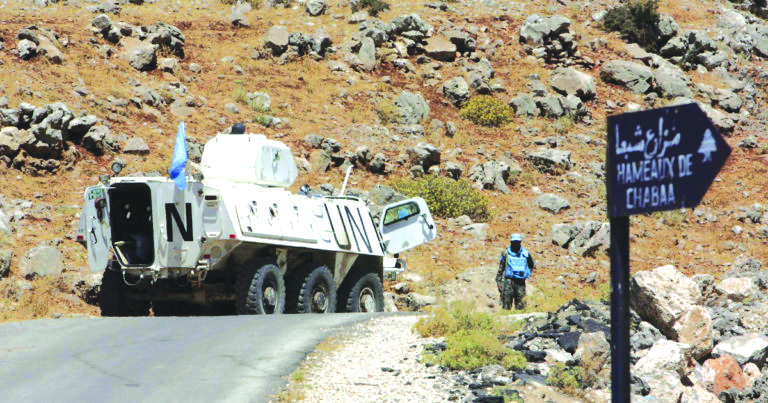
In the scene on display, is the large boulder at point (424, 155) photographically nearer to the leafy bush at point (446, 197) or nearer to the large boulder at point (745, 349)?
the leafy bush at point (446, 197)

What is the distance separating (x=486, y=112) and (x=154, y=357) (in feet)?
84.5

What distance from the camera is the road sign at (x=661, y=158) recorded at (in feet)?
15.9

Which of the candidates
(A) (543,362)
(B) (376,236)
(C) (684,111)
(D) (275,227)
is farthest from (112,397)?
(B) (376,236)

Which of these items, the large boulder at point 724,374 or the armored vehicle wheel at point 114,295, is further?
the armored vehicle wheel at point 114,295

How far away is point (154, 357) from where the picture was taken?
11414mm

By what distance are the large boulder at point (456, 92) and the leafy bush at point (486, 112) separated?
384 millimetres

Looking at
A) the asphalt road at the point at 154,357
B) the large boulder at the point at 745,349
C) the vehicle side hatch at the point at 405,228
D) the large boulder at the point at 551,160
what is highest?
the large boulder at the point at 551,160

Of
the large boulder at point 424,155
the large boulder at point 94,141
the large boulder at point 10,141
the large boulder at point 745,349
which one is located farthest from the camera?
the large boulder at point 424,155

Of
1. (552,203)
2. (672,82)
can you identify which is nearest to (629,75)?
(672,82)

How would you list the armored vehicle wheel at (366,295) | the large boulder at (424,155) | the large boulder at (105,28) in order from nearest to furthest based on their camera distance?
1. the armored vehicle wheel at (366,295)
2. the large boulder at (424,155)
3. the large boulder at (105,28)

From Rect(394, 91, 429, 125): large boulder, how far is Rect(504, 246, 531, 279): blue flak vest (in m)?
17.3

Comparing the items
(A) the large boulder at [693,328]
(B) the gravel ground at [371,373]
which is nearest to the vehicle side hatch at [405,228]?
(B) the gravel ground at [371,373]

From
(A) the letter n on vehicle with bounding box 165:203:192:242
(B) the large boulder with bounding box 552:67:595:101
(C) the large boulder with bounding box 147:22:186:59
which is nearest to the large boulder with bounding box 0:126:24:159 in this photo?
(C) the large boulder with bounding box 147:22:186:59

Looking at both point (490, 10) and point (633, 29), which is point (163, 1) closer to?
point (490, 10)
